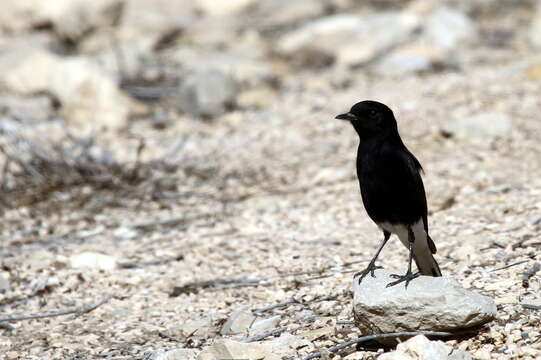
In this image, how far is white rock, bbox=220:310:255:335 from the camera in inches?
181

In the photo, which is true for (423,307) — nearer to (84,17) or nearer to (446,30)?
(446,30)

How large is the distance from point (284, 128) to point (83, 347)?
5212mm

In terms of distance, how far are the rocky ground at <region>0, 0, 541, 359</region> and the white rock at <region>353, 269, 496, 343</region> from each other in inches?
5.5

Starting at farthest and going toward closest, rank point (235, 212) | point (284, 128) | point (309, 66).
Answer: point (309, 66)
point (284, 128)
point (235, 212)

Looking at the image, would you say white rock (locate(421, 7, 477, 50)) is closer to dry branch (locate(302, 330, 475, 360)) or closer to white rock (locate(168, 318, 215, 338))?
white rock (locate(168, 318, 215, 338))

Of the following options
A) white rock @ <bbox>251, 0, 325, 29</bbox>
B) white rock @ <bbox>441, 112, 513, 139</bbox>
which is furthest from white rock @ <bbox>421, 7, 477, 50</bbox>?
white rock @ <bbox>441, 112, 513, 139</bbox>

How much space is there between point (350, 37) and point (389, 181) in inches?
338

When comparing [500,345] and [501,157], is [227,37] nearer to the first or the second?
[501,157]

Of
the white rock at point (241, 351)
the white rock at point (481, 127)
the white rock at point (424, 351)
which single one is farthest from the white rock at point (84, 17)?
the white rock at point (424, 351)

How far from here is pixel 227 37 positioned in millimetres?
13570

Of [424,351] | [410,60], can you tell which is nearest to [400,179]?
[424,351]

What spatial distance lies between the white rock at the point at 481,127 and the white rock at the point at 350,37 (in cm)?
393

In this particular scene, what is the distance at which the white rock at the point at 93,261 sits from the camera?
19.4 ft

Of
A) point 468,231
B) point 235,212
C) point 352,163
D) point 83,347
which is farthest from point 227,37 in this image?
point 83,347
